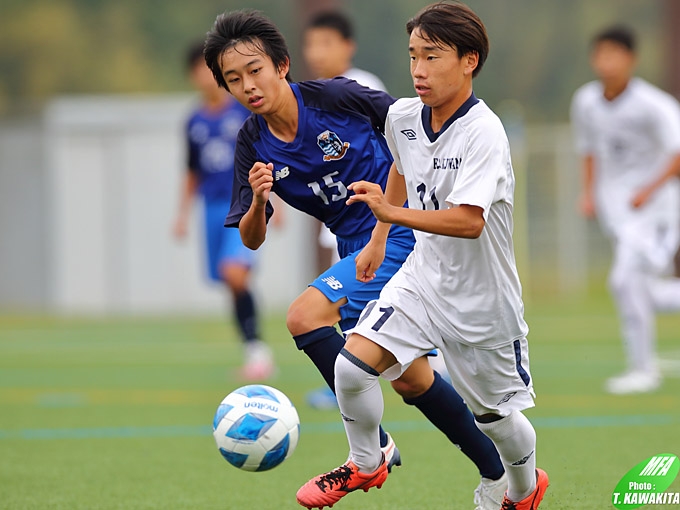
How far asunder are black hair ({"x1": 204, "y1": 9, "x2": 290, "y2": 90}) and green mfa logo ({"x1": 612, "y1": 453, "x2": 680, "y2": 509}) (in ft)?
6.88

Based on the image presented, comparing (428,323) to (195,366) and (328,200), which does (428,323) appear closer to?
(328,200)

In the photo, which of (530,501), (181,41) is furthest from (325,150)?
(181,41)

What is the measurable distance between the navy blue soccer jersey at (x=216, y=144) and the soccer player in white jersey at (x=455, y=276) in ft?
16.4

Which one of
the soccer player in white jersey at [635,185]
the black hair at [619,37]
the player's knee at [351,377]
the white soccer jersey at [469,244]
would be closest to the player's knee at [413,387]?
the player's knee at [351,377]

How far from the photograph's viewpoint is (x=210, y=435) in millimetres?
6605

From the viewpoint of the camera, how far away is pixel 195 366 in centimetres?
1020

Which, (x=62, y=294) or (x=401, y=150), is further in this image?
(x=62, y=294)

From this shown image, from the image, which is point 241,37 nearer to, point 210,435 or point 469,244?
point 469,244

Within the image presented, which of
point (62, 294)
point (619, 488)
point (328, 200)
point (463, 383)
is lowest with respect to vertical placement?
point (62, 294)

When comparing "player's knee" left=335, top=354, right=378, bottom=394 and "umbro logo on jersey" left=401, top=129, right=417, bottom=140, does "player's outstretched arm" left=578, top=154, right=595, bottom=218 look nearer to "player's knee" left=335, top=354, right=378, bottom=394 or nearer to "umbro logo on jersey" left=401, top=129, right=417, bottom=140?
"umbro logo on jersey" left=401, top=129, right=417, bottom=140

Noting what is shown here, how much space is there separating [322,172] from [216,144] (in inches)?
178

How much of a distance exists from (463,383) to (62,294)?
47.1 ft

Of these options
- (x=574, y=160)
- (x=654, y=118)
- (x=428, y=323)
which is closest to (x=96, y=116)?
(x=574, y=160)

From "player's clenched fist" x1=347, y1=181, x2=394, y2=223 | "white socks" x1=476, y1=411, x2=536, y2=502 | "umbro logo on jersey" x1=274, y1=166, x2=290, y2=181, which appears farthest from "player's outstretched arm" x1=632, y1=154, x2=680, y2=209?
"player's clenched fist" x1=347, y1=181, x2=394, y2=223
